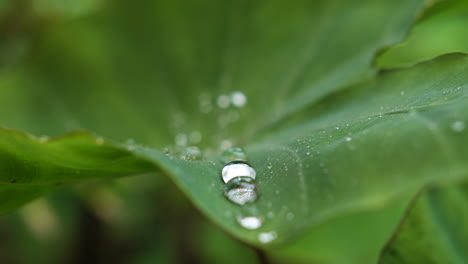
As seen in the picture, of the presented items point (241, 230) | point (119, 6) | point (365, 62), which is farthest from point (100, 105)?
point (241, 230)

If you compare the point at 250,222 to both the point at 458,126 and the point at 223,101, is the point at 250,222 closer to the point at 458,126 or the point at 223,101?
the point at 458,126

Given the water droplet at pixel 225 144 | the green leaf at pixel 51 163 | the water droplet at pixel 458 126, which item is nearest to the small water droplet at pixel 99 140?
the green leaf at pixel 51 163

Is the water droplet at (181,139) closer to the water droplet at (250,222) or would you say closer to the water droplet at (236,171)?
the water droplet at (236,171)

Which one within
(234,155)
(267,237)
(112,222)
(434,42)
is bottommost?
(267,237)

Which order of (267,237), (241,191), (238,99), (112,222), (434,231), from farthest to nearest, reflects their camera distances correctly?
(112,222), (238,99), (434,231), (241,191), (267,237)

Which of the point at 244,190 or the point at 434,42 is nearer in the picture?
the point at 244,190

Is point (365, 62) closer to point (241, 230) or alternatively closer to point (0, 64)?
point (241, 230)

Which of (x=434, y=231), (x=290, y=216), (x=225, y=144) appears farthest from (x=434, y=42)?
(x=290, y=216)

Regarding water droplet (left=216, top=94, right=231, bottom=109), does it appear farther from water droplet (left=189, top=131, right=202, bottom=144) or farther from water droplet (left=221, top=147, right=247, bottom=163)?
water droplet (left=221, top=147, right=247, bottom=163)
